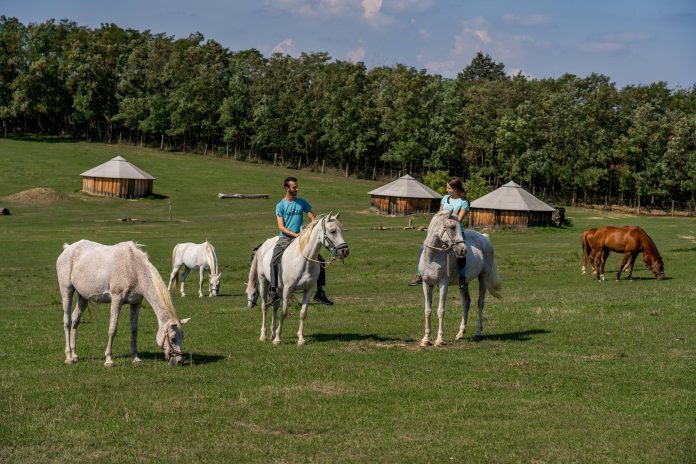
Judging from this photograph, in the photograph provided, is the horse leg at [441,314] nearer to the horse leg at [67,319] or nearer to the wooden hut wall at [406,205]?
the horse leg at [67,319]

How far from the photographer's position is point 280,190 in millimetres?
91812

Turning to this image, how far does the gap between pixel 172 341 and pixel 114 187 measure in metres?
69.3

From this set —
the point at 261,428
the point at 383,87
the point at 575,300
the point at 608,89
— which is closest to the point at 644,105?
the point at 608,89

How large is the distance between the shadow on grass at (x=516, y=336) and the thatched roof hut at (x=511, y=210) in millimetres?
46574

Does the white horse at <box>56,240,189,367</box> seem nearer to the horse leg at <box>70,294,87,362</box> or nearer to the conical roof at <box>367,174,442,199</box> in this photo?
the horse leg at <box>70,294,87,362</box>

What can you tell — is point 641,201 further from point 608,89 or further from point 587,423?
point 587,423

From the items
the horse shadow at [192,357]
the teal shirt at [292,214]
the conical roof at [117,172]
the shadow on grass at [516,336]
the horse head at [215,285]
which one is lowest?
the horse head at [215,285]

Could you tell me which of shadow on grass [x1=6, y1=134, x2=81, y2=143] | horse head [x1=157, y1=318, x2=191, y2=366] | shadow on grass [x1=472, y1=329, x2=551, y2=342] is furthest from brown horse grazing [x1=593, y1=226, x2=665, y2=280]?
shadow on grass [x1=6, y1=134, x2=81, y2=143]

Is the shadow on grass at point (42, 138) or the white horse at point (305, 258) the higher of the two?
the shadow on grass at point (42, 138)

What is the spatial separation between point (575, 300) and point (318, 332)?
29.4ft

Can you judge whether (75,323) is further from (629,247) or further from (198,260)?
(629,247)

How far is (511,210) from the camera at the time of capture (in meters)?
63.9

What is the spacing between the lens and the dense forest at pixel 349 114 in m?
96.4

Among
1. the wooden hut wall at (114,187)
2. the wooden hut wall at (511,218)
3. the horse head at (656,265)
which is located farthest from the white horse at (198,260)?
the wooden hut wall at (114,187)
